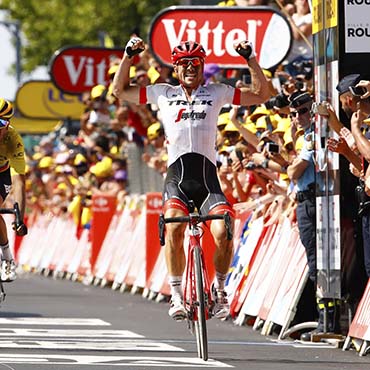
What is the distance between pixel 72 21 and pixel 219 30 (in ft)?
116

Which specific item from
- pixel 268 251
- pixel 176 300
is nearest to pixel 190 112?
pixel 176 300

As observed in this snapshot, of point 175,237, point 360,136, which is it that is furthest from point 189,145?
point 360,136

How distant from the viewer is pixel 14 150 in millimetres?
14797

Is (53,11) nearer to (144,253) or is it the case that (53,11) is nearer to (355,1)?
(144,253)

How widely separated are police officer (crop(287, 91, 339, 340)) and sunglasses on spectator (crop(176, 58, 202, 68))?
1.77 m

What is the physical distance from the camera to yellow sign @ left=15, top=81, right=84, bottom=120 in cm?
4034

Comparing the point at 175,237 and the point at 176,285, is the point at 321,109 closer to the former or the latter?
the point at 175,237

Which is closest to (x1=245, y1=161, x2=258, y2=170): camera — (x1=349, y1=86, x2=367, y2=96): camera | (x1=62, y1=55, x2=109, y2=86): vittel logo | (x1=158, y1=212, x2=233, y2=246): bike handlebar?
(x1=349, y1=86, x2=367, y2=96): camera

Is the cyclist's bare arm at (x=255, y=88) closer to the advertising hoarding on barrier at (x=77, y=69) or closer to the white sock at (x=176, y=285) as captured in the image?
the white sock at (x=176, y=285)

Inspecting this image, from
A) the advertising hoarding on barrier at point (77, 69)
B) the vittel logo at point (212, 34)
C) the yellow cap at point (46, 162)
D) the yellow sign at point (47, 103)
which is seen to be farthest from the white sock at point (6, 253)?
the yellow sign at point (47, 103)

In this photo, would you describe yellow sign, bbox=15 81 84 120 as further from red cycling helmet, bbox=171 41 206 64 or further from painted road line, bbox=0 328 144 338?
red cycling helmet, bbox=171 41 206 64

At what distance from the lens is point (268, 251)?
17234 millimetres

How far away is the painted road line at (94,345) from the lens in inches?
543

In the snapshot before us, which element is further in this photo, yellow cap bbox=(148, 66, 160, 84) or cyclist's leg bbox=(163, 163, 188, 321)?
yellow cap bbox=(148, 66, 160, 84)
